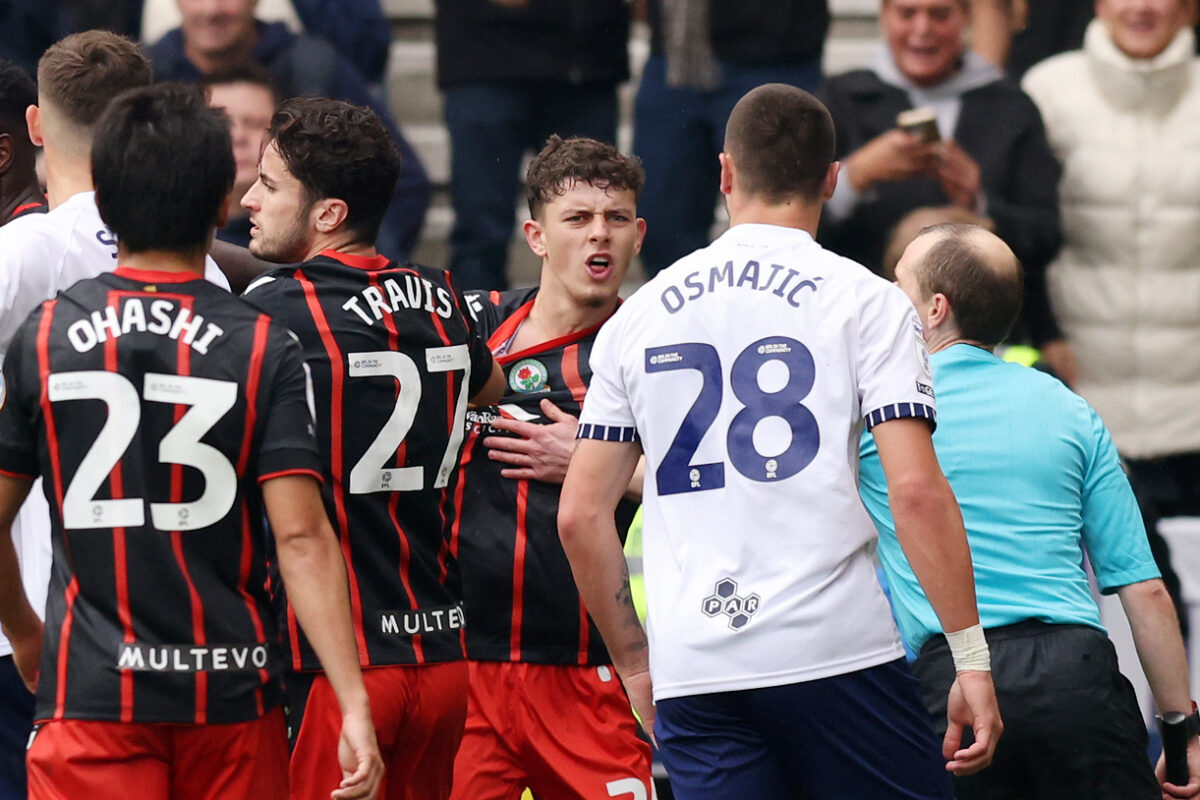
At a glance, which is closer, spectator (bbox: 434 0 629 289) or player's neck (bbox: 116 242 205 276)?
player's neck (bbox: 116 242 205 276)

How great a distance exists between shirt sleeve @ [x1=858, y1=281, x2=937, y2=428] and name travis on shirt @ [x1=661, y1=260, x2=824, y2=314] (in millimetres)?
146

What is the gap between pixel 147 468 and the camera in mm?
3371

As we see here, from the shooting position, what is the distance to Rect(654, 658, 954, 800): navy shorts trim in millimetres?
3736

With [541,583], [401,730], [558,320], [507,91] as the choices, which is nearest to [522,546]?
[541,583]

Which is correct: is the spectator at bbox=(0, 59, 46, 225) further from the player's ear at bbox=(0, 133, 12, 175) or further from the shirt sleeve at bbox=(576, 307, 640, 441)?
the shirt sleeve at bbox=(576, 307, 640, 441)

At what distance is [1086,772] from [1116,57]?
13.7 ft

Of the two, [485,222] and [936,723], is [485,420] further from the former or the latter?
[485,222]

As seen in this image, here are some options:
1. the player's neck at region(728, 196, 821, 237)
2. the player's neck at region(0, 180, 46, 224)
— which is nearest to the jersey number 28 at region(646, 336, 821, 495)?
the player's neck at region(728, 196, 821, 237)

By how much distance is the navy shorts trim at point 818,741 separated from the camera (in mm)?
3736

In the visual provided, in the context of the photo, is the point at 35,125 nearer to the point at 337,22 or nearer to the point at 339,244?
the point at 339,244

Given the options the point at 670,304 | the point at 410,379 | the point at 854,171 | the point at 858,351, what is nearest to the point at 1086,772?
the point at 858,351

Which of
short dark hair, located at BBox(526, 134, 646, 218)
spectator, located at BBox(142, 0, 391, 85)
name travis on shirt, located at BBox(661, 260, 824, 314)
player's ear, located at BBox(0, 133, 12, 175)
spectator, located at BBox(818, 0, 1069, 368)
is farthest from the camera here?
spectator, located at BBox(142, 0, 391, 85)

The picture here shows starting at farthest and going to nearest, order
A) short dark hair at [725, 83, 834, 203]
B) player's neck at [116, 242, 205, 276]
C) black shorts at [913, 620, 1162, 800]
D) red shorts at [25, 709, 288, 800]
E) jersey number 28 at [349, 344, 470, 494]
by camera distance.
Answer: black shorts at [913, 620, 1162, 800] → jersey number 28 at [349, 344, 470, 494] → short dark hair at [725, 83, 834, 203] → player's neck at [116, 242, 205, 276] → red shorts at [25, 709, 288, 800]

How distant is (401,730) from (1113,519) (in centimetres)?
187
